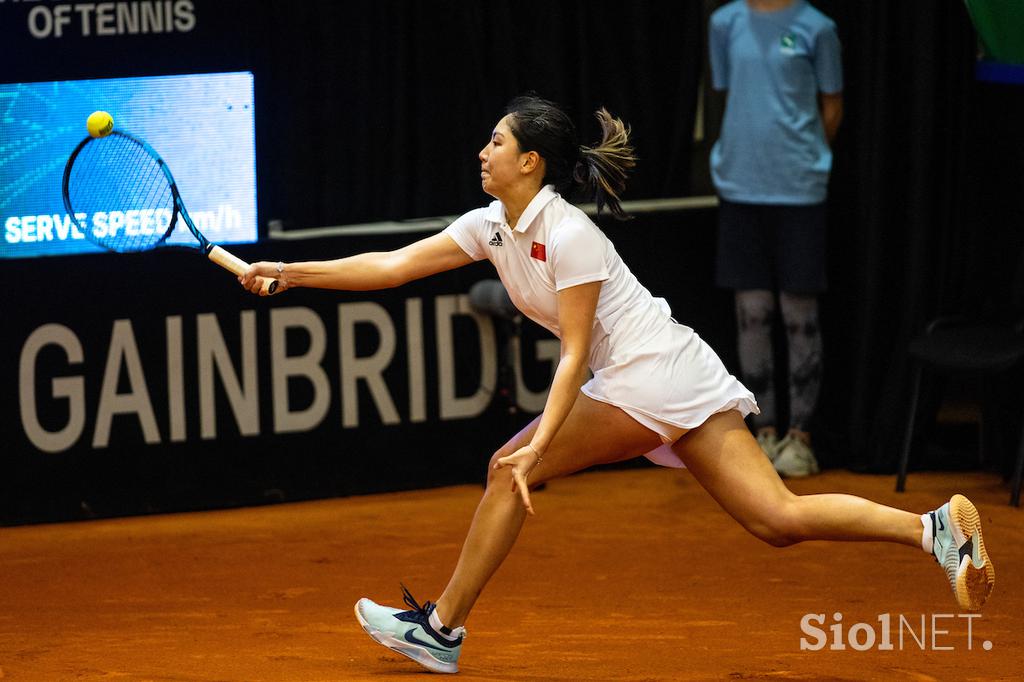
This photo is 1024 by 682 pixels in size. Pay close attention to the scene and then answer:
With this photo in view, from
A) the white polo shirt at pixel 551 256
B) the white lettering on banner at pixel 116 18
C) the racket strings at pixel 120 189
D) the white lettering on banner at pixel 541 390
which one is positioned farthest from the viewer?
the white lettering on banner at pixel 541 390

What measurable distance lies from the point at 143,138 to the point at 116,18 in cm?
53

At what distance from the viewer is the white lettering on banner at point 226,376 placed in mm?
6844

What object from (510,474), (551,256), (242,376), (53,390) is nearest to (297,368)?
(242,376)

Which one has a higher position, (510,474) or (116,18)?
(116,18)

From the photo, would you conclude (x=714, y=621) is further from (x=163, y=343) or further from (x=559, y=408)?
(x=163, y=343)

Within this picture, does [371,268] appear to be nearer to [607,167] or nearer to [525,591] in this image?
[607,167]

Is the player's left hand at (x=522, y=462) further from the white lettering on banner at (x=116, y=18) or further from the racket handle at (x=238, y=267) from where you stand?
the white lettering on banner at (x=116, y=18)

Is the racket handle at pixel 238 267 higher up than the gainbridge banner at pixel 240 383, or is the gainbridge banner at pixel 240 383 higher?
the racket handle at pixel 238 267

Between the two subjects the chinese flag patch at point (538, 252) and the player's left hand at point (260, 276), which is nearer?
the chinese flag patch at point (538, 252)

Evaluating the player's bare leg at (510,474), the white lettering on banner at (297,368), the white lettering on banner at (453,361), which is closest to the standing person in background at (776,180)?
the white lettering on banner at (453,361)

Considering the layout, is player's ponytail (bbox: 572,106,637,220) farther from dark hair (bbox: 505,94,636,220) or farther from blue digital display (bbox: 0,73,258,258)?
blue digital display (bbox: 0,73,258,258)

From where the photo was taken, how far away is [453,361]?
7.18 meters

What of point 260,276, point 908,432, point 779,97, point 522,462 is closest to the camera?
point 522,462

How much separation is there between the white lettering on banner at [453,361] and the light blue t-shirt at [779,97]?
1394mm
